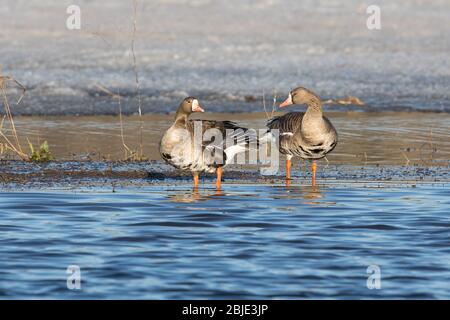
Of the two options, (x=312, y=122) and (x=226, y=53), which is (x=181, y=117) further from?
(x=226, y=53)

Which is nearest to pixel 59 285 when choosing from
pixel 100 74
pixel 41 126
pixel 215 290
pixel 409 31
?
pixel 215 290

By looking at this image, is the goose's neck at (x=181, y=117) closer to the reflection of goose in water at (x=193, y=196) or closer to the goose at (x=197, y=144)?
the goose at (x=197, y=144)

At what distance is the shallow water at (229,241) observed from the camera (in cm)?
687

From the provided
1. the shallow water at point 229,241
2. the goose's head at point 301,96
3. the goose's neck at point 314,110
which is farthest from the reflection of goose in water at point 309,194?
the goose's head at point 301,96

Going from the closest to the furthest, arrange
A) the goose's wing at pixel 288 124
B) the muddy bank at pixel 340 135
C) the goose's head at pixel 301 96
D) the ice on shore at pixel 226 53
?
the goose's wing at pixel 288 124
the goose's head at pixel 301 96
the muddy bank at pixel 340 135
the ice on shore at pixel 226 53

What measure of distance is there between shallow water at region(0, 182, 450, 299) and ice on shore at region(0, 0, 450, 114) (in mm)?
5486

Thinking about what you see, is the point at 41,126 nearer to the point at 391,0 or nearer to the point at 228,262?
the point at 228,262

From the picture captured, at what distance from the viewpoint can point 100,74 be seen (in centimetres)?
2172

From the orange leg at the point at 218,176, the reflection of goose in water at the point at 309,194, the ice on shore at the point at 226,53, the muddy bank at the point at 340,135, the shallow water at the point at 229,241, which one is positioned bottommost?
the shallow water at the point at 229,241

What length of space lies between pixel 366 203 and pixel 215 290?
375 centimetres

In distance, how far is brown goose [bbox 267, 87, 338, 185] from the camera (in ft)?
37.3

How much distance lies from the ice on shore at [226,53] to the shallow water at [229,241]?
18.0 ft

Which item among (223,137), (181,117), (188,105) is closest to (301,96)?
(223,137)

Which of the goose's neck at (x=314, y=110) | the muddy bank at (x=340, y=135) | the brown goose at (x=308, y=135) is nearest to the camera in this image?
the brown goose at (x=308, y=135)
